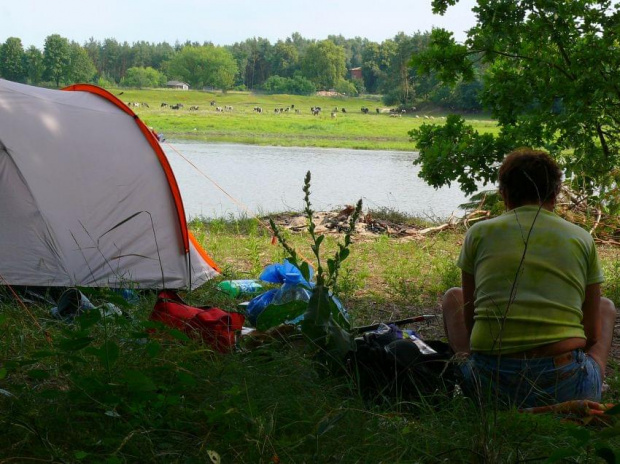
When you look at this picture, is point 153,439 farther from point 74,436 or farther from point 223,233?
point 223,233

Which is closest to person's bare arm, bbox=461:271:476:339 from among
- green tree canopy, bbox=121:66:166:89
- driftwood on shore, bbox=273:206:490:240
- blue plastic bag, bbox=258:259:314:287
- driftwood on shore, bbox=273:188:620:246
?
blue plastic bag, bbox=258:259:314:287

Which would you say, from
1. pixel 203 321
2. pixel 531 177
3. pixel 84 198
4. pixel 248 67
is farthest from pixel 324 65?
pixel 531 177

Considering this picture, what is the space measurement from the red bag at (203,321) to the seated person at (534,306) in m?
1.16

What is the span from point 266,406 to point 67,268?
11.5ft

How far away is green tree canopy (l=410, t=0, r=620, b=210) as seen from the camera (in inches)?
266

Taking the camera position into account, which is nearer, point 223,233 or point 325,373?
point 325,373

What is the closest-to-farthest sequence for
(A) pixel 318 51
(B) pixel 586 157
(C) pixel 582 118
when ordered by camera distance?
(C) pixel 582 118 → (B) pixel 586 157 → (A) pixel 318 51

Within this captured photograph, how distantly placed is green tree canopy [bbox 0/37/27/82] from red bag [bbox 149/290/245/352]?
65616 millimetres

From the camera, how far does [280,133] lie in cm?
3656

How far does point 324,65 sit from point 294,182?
7617 centimetres

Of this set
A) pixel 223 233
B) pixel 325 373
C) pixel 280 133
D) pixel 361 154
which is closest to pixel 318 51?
pixel 280 133

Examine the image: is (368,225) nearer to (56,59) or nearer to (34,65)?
(34,65)

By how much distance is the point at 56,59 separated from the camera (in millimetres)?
68562

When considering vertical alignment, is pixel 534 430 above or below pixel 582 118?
below
